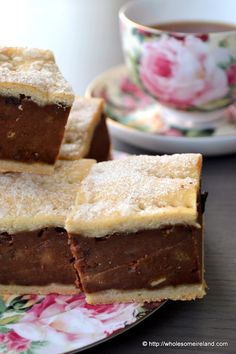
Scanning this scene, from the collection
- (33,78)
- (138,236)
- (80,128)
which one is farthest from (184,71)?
(138,236)

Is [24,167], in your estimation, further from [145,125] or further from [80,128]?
[145,125]

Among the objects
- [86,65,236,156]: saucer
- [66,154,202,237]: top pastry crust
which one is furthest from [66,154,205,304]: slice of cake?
[86,65,236,156]: saucer

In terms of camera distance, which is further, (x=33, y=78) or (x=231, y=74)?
(x=231, y=74)

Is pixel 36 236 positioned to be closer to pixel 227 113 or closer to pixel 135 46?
pixel 135 46

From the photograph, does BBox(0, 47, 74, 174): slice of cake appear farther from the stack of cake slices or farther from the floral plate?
the floral plate

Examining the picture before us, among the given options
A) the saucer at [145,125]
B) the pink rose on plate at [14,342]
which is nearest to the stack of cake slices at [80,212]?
the pink rose on plate at [14,342]
